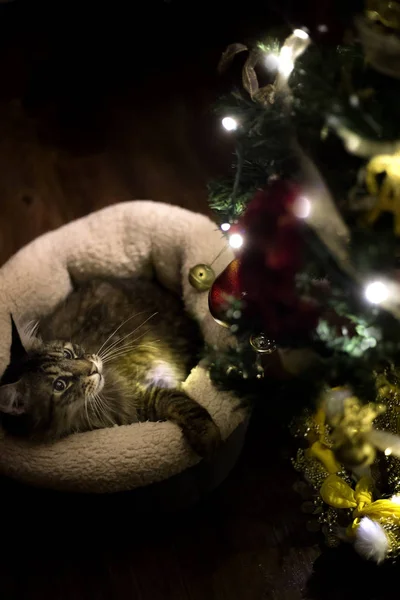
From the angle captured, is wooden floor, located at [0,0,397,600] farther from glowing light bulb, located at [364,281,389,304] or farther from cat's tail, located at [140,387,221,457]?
glowing light bulb, located at [364,281,389,304]

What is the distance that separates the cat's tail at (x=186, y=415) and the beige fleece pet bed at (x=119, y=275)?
0.8 inches

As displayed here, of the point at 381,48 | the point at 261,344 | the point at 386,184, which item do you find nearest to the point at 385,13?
the point at 381,48

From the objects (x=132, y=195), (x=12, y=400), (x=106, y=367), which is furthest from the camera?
(x=132, y=195)

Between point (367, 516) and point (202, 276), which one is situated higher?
point (202, 276)

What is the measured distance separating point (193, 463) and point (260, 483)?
283 millimetres

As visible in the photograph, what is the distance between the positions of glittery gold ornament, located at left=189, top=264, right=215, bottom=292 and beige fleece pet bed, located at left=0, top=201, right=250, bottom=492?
27 millimetres

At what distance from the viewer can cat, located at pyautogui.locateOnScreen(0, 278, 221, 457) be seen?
1.13 meters

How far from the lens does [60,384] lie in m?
1.15

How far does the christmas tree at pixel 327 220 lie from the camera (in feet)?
2.23

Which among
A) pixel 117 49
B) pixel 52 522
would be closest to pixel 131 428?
pixel 52 522

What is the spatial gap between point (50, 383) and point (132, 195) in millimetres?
888

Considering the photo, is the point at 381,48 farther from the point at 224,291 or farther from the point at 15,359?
the point at 15,359

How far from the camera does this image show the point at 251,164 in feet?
2.97

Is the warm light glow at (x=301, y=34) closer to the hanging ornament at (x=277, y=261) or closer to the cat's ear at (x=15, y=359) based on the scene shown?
the hanging ornament at (x=277, y=261)
